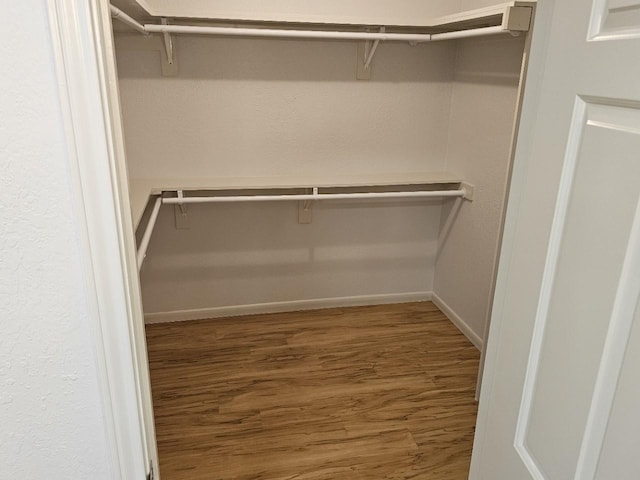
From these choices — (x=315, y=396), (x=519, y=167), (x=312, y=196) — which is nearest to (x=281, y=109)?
(x=312, y=196)

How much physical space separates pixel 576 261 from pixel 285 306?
2.21 meters

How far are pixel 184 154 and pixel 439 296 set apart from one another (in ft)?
5.70

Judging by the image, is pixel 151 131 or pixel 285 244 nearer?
pixel 151 131

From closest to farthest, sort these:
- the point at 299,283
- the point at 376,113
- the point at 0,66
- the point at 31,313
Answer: the point at 0,66
the point at 31,313
the point at 376,113
the point at 299,283

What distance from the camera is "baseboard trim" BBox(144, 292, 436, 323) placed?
9.17 ft

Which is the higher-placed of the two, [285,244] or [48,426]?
[48,426]

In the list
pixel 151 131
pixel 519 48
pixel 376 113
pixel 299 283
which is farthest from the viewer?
pixel 299 283

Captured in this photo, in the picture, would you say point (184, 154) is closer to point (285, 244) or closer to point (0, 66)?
point (285, 244)

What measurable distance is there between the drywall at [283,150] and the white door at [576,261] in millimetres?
1696

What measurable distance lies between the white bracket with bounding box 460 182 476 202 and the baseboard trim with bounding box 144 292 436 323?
780mm

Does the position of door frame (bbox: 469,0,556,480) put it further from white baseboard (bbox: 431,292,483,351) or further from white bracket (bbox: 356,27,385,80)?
white bracket (bbox: 356,27,385,80)

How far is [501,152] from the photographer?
A: 2289 millimetres

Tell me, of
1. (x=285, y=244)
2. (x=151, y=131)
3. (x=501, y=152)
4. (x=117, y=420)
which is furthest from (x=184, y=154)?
(x=117, y=420)

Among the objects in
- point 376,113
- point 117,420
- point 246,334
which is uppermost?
point 376,113
